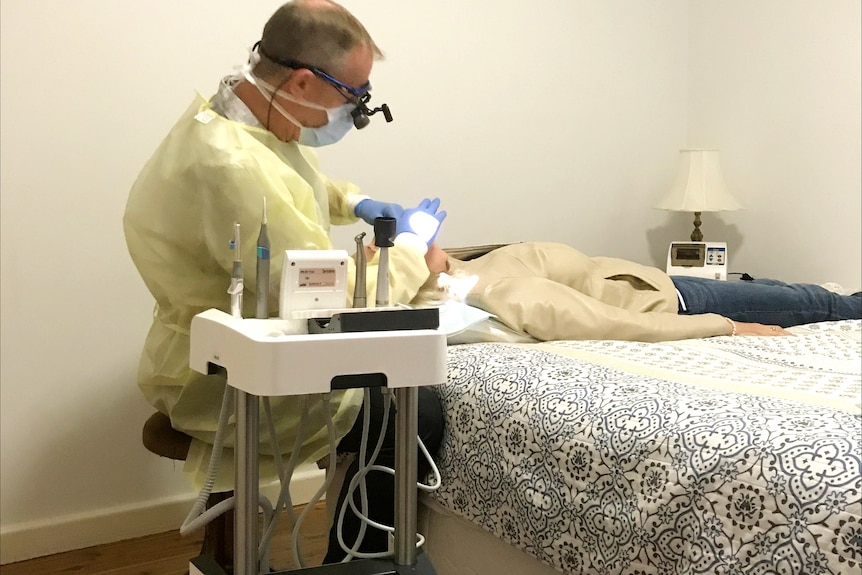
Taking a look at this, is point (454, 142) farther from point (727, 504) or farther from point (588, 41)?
point (727, 504)

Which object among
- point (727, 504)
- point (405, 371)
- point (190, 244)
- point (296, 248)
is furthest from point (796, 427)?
point (190, 244)

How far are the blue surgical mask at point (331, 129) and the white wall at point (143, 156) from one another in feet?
1.23

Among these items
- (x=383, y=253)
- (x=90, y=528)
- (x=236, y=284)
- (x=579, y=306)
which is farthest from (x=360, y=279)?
(x=90, y=528)

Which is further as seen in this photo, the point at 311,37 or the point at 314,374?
the point at 311,37

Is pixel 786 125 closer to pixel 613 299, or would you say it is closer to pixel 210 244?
pixel 613 299

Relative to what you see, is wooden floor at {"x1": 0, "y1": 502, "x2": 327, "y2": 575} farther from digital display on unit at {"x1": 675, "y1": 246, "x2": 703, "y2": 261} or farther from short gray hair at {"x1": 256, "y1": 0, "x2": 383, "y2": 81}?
digital display on unit at {"x1": 675, "y1": 246, "x2": 703, "y2": 261}

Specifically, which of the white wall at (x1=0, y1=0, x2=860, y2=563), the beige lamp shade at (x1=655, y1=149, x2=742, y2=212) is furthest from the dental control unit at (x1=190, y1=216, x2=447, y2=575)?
the beige lamp shade at (x1=655, y1=149, x2=742, y2=212)

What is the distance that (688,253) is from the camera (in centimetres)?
205

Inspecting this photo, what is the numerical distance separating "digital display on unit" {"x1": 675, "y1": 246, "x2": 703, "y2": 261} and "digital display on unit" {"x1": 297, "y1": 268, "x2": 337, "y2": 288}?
1.35 meters

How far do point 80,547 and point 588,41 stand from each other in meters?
1.87

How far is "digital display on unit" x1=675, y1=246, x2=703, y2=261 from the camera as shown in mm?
1998

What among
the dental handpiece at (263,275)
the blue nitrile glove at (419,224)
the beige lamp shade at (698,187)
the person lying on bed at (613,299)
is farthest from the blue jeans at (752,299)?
the dental handpiece at (263,275)

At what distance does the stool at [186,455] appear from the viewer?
1.11 meters

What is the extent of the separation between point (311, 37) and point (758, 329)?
34.9 inches
